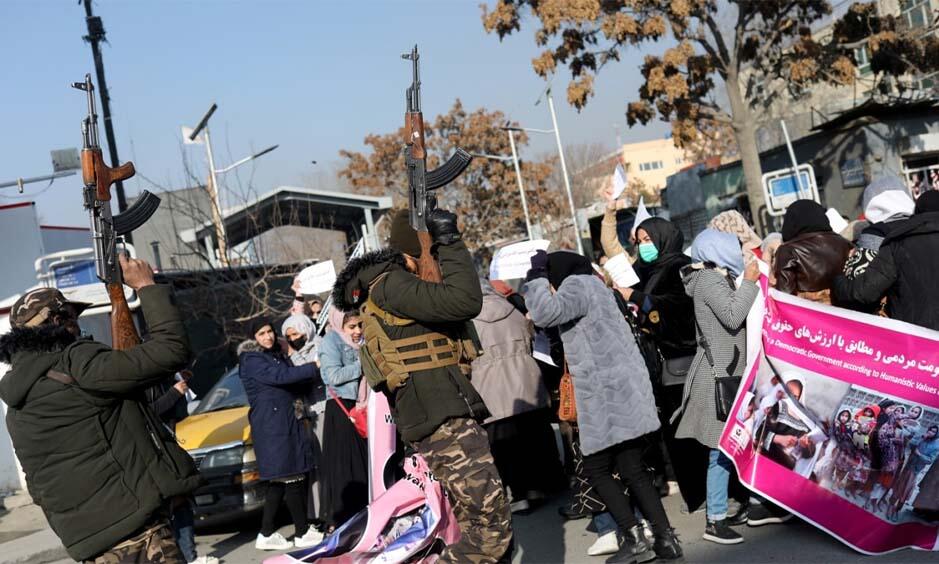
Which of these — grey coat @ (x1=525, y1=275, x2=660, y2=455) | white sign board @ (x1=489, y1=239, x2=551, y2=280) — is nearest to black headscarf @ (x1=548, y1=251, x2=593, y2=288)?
grey coat @ (x1=525, y1=275, x2=660, y2=455)

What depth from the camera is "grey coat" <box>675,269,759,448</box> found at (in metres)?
5.88

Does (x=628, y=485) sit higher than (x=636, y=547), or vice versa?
(x=628, y=485)

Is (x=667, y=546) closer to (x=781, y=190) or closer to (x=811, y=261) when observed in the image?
(x=811, y=261)

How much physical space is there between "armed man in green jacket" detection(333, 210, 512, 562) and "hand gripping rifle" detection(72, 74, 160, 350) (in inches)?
41.5

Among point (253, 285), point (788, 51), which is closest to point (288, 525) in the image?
point (253, 285)

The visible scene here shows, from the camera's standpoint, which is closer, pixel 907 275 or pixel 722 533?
pixel 907 275

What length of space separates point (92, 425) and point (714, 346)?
3.71 meters

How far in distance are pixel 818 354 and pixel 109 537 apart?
3.87 metres

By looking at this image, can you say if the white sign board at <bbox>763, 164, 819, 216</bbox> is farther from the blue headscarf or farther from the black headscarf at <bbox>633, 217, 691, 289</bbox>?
the blue headscarf

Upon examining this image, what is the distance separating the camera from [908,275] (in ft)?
17.7

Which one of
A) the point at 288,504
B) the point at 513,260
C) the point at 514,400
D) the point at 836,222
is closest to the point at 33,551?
the point at 288,504

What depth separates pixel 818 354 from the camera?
→ 5.57 metres

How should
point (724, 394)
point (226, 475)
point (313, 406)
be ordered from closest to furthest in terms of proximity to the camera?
point (724, 394) → point (313, 406) → point (226, 475)

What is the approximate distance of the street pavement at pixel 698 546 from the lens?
18.1 ft
